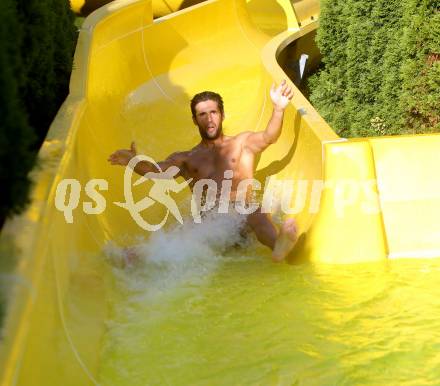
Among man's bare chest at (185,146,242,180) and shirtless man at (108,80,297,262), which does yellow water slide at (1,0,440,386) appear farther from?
man's bare chest at (185,146,242,180)

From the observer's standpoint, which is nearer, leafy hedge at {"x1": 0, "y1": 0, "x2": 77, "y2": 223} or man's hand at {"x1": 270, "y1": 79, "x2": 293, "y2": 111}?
leafy hedge at {"x1": 0, "y1": 0, "x2": 77, "y2": 223}

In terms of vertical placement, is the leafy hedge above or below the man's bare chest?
above

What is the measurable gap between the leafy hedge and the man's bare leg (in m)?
1.23

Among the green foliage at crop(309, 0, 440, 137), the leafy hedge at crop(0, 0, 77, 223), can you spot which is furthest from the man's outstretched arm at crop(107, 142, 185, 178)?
the green foliage at crop(309, 0, 440, 137)

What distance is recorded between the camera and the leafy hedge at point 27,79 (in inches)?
82.4

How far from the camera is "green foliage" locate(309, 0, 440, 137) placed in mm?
5059

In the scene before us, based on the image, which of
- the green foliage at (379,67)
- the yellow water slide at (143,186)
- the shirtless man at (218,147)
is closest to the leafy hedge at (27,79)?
the yellow water slide at (143,186)

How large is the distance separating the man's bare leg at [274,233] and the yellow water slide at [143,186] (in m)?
0.14

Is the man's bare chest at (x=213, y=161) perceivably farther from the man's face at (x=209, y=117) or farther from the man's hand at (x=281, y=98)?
the man's hand at (x=281, y=98)

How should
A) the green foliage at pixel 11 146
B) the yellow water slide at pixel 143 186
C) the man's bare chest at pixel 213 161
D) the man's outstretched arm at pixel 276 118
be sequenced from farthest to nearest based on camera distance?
1. the man's bare chest at pixel 213 161
2. the man's outstretched arm at pixel 276 118
3. the yellow water slide at pixel 143 186
4. the green foliage at pixel 11 146

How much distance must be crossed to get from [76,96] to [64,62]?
562 millimetres

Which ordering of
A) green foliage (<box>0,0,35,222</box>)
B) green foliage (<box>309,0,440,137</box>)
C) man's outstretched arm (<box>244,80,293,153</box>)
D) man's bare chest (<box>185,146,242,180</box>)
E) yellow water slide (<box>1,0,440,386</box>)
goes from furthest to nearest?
green foliage (<box>309,0,440,137</box>) < man's bare chest (<box>185,146,242,180</box>) < man's outstretched arm (<box>244,80,293,153</box>) < yellow water slide (<box>1,0,440,386</box>) < green foliage (<box>0,0,35,222</box>)

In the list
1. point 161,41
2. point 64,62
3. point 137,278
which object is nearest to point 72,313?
point 137,278

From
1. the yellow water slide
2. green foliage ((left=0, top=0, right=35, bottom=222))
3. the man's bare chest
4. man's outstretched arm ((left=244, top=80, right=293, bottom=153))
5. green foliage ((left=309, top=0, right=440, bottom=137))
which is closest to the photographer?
green foliage ((left=0, top=0, right=35, bottom=222))
